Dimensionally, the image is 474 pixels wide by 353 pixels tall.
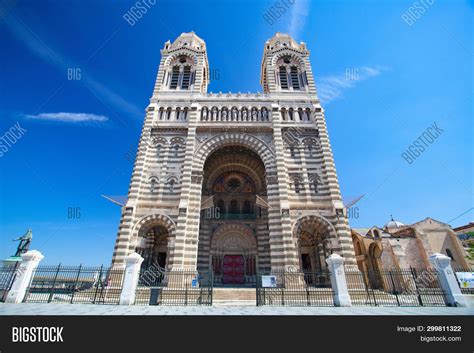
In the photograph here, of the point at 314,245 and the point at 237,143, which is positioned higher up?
the point at 237,143

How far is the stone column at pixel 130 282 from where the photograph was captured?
32.6 feet

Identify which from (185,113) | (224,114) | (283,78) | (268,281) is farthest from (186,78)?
(268,281)

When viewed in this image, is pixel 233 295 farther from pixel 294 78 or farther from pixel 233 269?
pixel 294 78

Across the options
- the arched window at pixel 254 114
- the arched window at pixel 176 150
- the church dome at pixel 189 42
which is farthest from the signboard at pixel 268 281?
the church dome at pixel 189 42

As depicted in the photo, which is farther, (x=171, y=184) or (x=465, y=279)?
(x=465, y=279)

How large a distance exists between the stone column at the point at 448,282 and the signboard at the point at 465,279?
10.9m

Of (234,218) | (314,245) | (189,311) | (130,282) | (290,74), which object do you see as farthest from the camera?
(290,74)

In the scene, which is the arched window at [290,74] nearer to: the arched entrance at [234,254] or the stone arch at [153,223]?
the arched entrance at [234,254]

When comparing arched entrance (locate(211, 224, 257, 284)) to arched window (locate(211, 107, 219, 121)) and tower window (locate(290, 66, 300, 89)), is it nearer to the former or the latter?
arched window (locate(211, 107, 219, 121))

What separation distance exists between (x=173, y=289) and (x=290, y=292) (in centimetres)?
715

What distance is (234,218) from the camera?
20.6m

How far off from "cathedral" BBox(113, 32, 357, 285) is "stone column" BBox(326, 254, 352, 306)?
3962 mm
